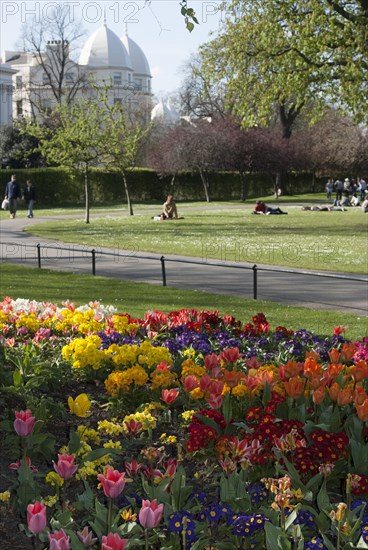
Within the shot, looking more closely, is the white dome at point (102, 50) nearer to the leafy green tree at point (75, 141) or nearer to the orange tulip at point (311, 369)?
the leafy green tree at point (75, 141)

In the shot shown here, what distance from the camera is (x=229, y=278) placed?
16.2 metres

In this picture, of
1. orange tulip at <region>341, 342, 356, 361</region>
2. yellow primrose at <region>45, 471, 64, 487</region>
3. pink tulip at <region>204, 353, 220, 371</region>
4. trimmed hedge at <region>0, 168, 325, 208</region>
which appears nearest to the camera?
yellow primrose at <region>45, 471, 64, 487</region>

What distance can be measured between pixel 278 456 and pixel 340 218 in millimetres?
35002

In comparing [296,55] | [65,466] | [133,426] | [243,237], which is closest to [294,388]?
[133,426]

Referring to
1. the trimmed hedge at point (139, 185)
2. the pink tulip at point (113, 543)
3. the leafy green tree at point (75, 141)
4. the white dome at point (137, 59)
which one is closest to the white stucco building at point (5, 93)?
the trimmed hedge at point (139, 185)

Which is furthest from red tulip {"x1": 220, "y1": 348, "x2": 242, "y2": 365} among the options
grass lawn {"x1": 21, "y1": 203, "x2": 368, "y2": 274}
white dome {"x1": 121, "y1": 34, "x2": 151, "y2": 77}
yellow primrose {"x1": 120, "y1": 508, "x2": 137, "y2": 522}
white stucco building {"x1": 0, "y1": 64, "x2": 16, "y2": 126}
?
white dome {"x1": 121, "y1": 34, "x2": 151, "y2": 77}

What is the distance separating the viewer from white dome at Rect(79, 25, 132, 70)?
119m

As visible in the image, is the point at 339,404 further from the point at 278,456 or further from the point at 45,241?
the point at 45,241

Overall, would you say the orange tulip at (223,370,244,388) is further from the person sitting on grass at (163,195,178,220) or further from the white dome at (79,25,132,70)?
the white dome at (79,25,132,70)

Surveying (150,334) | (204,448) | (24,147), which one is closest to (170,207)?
(24,147)

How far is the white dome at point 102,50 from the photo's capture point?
119 metres

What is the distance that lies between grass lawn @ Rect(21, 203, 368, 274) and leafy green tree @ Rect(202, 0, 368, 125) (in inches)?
159

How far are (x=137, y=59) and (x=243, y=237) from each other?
365 ft

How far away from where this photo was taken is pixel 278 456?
4.05 metres
